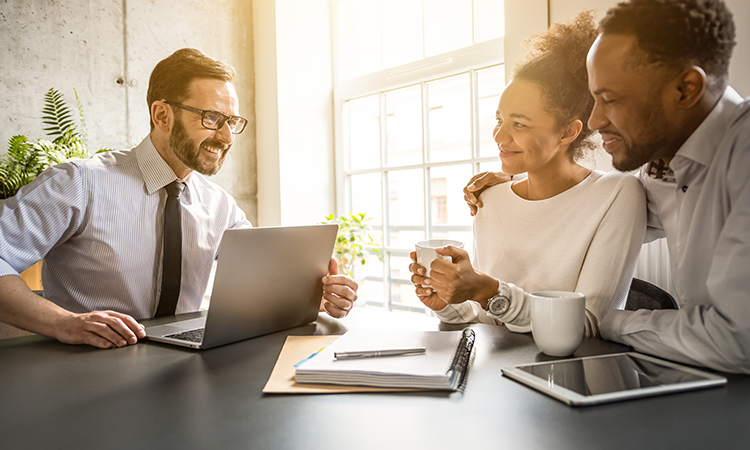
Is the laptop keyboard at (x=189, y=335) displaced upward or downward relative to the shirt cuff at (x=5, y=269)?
downward

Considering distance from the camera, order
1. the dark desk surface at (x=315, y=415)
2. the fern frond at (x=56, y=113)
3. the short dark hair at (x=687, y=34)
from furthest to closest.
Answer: the fern frond at (x=56, y=113), the short dark hair at (x=687, y=34), the dark desk surface at (x=315, y=415)

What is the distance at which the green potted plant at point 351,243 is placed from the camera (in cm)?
309

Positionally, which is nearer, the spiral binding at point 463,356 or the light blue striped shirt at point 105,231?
the spiral binding at point 463,356

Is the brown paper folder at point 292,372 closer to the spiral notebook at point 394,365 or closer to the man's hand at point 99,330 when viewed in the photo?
the spiral notebook at point 394,365

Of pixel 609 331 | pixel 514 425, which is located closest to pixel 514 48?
pixel 609 331

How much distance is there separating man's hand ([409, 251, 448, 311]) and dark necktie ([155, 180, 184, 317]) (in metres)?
0.81

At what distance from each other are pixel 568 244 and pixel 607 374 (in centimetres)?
60

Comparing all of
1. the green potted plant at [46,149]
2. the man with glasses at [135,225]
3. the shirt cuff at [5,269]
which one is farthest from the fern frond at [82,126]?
the shirt cuff at [5,269]

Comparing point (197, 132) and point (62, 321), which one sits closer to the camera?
point (62, 321)

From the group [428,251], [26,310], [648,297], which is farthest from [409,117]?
[26,310]

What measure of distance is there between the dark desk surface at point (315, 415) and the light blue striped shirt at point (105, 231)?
67 centimetres

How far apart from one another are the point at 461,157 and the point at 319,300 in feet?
6.04

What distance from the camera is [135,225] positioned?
5.05 feet

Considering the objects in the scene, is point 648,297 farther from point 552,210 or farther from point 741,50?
point 741,50
